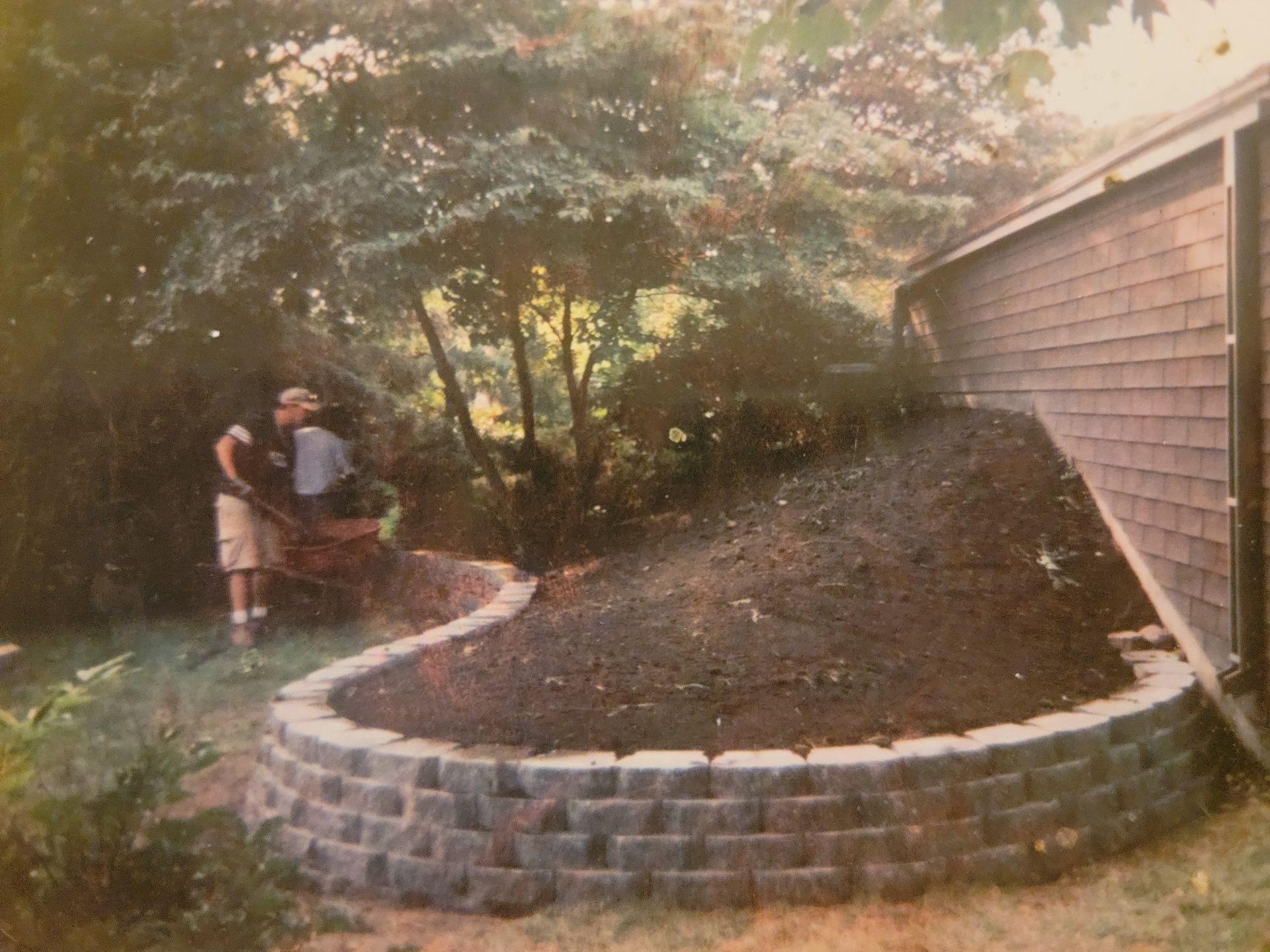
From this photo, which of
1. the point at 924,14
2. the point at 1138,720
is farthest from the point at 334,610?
the point at 924,14

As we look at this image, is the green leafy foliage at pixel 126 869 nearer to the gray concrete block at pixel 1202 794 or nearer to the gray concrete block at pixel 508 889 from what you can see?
the gray concrete block at pixel 508 889

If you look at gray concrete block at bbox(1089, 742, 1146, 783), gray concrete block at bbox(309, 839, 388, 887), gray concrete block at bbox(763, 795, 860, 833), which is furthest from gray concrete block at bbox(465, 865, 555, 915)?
gray concrete block at bbox(1089, 742, 1146, 783)

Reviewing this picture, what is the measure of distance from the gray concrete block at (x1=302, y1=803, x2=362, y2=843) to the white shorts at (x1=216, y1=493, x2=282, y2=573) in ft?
5.66

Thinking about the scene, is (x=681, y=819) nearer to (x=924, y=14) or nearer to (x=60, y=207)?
(x=60, y=207)

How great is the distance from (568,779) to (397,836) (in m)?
0.66

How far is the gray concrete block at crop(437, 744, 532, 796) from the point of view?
2.93 metres

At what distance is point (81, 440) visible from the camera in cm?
350

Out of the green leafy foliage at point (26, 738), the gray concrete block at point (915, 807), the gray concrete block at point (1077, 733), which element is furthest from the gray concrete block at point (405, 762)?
the gray concrete block at point (1077, 733)

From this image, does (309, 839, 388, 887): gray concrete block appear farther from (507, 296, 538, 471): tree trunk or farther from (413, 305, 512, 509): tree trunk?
(507, 296, 538, 471): tree trunk

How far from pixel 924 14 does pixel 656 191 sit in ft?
12.8

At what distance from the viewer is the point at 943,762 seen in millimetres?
2936

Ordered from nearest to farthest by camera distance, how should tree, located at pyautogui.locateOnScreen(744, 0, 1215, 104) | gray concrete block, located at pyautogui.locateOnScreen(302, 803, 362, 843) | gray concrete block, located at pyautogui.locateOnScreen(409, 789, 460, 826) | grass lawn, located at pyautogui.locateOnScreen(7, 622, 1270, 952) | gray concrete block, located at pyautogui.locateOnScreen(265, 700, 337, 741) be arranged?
tree, located at pyautogui.locateOnScreen(744, 0, 1215, 104) → grass lawn, located at pyautogui.locateOnScreen(7, 622, 1270, 952) → gray concrete block, located at pyautogui.locateOnScreen(409, 789, 460, 826) → gray concrete block, located at pyautogui.locateOnScreen(302, 803, 362, 843) → gray concrete block, located at pyautogui.locateOnScreen(265, 700, 337, 741)

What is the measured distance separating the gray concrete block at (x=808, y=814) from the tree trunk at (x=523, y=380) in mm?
4297

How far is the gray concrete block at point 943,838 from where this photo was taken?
9.32 feet
